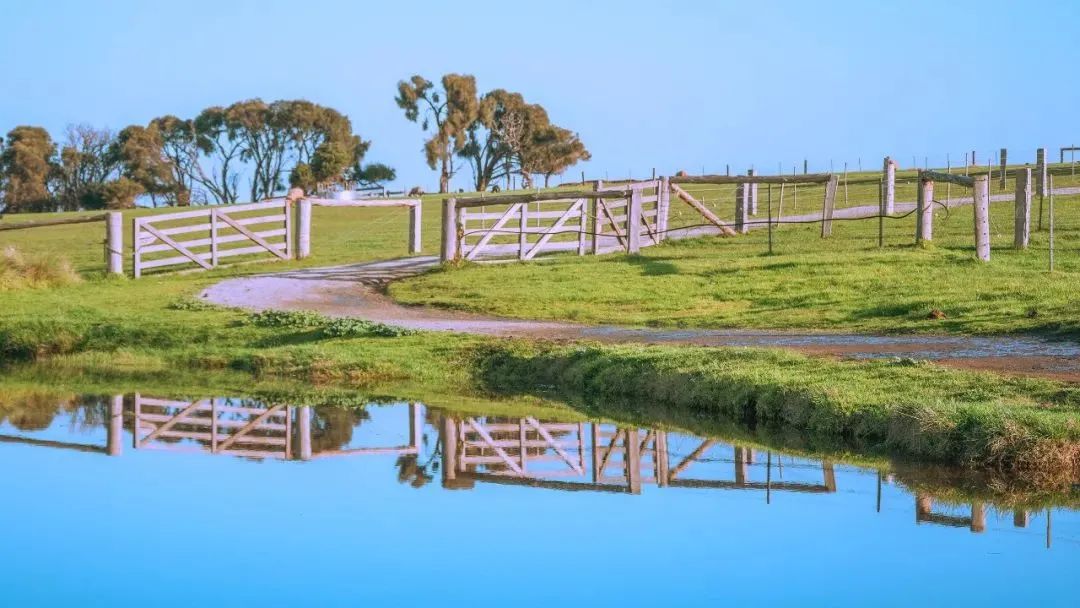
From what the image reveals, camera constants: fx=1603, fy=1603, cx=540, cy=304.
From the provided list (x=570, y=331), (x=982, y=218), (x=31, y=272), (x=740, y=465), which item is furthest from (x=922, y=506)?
(x=31, y=272)

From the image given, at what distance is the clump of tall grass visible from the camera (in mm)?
31812

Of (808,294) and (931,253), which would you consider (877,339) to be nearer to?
(808,294)

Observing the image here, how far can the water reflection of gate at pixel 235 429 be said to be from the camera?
17.5 meters

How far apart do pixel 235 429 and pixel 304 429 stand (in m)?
0.89

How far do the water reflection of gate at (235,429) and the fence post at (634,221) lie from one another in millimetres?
13969

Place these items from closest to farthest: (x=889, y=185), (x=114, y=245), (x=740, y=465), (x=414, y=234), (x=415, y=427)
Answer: (x=740, y=465), (x=415, y=427), (x=114, y=245), (x=414, y=234), (x=889, y=185)

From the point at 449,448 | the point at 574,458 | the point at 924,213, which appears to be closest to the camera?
the point at 574,458

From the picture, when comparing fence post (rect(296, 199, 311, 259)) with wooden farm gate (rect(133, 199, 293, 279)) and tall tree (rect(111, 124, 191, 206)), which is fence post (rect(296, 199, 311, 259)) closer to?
wooden farm gate (rect(133, 199, 293, 279))

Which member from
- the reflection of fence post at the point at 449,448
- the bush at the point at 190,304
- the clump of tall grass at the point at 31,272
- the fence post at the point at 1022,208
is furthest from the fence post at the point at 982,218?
the clump of tall grass at the point at 31,272

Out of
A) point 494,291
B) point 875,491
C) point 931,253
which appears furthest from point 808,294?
point 875,491

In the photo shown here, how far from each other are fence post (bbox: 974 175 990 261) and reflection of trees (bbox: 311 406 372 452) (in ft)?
43.9

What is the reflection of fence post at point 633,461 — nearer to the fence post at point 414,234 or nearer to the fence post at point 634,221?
the fence post at point 634,221

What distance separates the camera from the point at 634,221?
33.7m

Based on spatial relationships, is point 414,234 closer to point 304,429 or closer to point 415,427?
point 304,429
